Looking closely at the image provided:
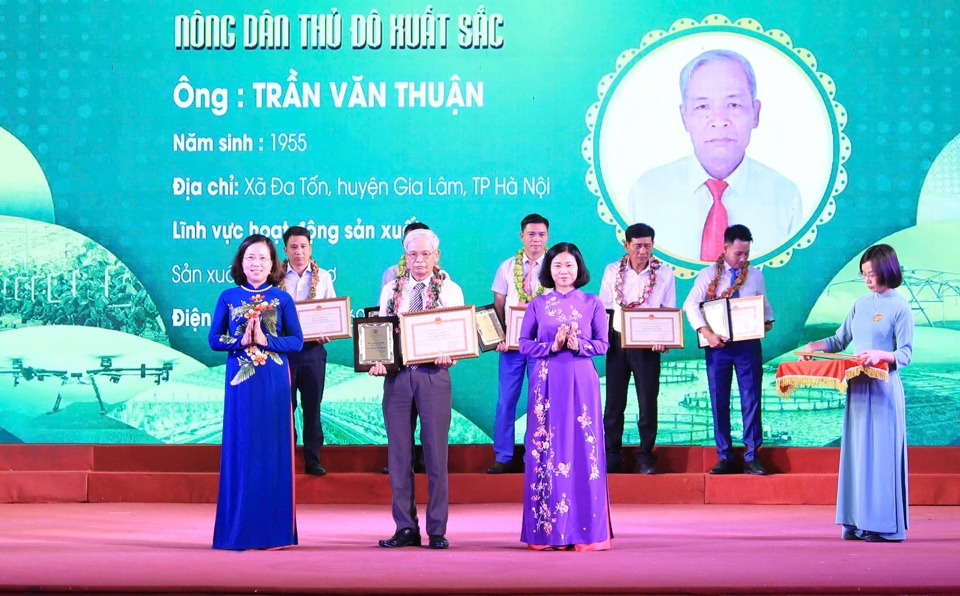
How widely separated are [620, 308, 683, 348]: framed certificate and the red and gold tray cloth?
4.29 ft

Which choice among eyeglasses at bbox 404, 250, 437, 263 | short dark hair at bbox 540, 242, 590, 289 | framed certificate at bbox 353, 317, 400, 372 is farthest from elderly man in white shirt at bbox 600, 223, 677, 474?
framed certificate at bbox 353, 317, 400, 372

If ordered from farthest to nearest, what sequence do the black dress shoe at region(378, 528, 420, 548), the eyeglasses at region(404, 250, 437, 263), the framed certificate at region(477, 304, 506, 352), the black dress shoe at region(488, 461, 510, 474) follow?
the black dress shoe at region(488, 461, 510, 474), the framed certificate at region(477, 304, 506, 352), the eyeglasses at region(404, 250, 437, 263), the black dress shoe at region(378, 528, 420, 548)

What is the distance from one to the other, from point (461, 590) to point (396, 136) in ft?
15.0

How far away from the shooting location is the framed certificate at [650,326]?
6.91m

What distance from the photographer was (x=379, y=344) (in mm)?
5191

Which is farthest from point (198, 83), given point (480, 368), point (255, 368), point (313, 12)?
point (255, 368)

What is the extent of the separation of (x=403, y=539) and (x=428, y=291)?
1044 mm

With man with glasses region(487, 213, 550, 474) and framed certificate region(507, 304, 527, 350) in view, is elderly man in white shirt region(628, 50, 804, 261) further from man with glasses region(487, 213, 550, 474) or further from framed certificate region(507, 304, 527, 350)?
framed certificate region(507, 304, 527, 350)

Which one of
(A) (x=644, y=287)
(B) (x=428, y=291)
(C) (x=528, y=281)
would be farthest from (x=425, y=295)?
(A) (x=644, y=287)

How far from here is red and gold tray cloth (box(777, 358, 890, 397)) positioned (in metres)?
5.40

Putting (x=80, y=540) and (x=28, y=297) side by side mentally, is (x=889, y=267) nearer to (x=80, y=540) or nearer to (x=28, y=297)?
(x=80, y=540)

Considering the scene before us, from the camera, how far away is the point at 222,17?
26.5ft

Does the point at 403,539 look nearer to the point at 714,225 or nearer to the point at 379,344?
the point at 379,344

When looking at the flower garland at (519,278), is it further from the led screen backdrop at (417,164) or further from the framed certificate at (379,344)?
the framed certificate at (379,344)
